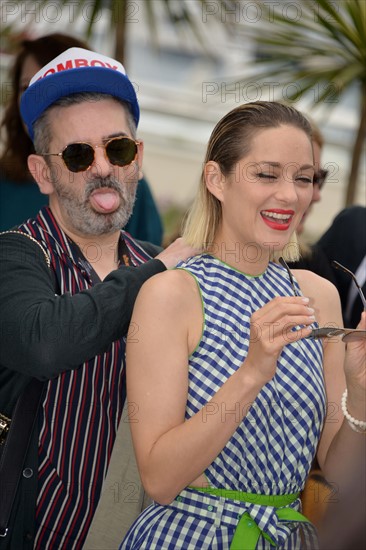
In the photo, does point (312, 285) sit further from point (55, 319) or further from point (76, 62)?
point (76, 62)

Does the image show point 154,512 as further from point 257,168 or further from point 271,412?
point 257,168

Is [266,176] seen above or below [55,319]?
above

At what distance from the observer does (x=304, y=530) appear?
2195 mm

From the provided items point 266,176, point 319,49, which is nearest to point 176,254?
point 266,176

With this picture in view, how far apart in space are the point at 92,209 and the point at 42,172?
0.23 m

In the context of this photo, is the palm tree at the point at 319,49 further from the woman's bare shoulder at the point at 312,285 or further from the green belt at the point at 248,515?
the green belt at the point at 248,515

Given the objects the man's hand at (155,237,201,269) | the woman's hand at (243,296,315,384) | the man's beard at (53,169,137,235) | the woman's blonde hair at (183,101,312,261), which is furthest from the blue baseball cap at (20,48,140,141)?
the woman's hand at (243,296,315,384)

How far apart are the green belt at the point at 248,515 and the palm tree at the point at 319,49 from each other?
4220 millimetres

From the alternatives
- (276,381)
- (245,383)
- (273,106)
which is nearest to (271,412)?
(276,381)

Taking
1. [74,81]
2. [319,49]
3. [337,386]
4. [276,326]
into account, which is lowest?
[337,386]

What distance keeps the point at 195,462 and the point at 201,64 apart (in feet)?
103

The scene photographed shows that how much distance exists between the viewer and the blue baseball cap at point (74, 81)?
2592mm

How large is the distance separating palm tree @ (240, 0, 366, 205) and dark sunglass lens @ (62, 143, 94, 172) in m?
3.67

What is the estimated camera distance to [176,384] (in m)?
2.08
